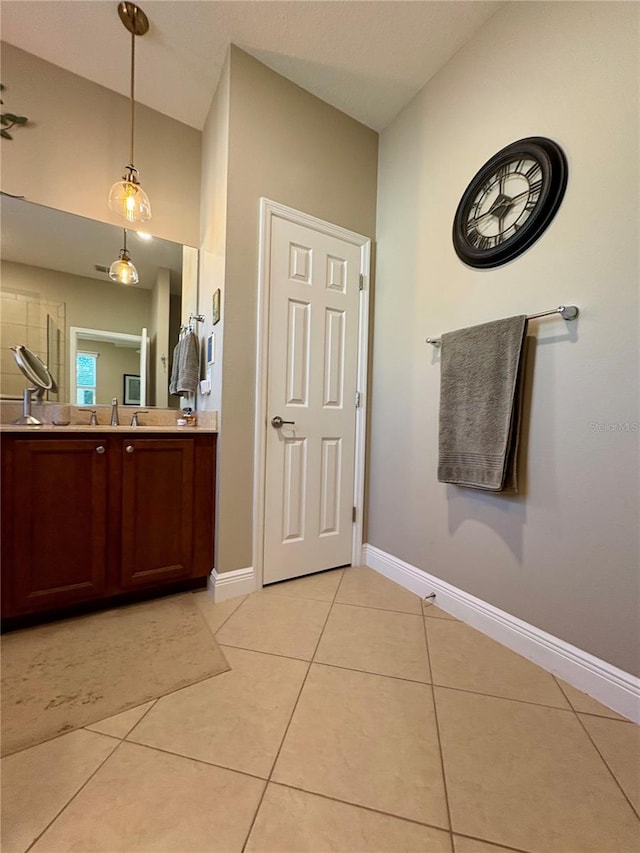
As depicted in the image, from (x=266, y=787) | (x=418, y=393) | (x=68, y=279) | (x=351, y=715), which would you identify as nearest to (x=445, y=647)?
(x=351, y=715)

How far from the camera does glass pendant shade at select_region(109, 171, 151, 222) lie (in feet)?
4.99

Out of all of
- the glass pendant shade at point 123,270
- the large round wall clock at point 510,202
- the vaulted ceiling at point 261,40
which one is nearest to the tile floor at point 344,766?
the large round wall clock at point 510,202

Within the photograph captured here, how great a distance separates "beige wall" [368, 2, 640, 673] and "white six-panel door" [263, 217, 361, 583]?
0.41 m

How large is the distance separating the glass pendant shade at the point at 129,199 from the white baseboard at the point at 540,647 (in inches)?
88.2

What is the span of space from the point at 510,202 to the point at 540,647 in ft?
5.79

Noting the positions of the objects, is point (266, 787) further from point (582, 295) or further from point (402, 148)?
point (402, 148)

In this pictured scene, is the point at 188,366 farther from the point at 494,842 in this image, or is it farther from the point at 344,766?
the point at 494,842

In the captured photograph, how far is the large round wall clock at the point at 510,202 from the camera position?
1.23m

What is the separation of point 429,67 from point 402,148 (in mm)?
326

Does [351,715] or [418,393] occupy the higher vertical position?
[418,393]

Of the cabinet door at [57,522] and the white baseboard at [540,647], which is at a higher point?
the cabinet door at [57,522]

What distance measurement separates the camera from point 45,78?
5.41ft

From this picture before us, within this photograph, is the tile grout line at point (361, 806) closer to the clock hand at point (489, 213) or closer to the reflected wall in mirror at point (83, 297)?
the reflected wall in mirror at point (83, 297)

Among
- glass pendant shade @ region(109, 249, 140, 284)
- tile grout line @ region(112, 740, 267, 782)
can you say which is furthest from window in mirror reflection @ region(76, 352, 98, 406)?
tile grout line @ region(112, 740, 267, 782)
